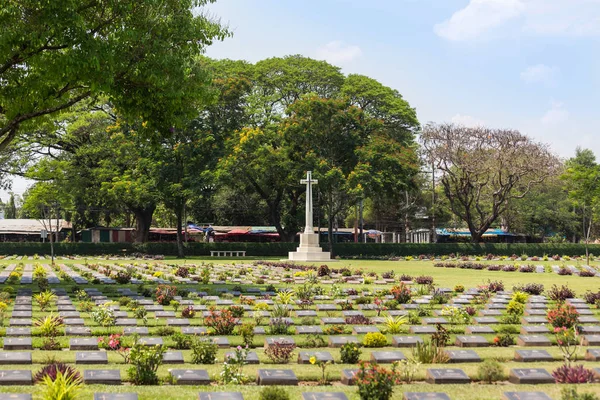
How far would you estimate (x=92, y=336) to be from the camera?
13.3 metres

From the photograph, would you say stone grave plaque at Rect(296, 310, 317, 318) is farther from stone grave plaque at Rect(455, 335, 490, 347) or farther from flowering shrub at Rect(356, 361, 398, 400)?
flowering shrub at Rect(356, 361, 398, 400)

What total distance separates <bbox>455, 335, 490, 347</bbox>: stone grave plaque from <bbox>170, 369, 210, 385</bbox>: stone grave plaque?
5360mm

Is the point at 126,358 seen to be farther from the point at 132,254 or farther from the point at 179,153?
the point at 132,254

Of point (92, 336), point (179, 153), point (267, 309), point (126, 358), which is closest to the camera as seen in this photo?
point (126, 358)

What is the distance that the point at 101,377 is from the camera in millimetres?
9258

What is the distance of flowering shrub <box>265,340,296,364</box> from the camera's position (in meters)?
11.2

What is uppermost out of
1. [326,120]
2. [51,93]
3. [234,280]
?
[326,120]

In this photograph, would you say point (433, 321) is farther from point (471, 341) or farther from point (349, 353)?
point (349, 353)

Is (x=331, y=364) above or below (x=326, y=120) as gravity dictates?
below

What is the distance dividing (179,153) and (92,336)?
39.7 m

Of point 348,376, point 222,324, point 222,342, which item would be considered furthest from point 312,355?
point 222,324

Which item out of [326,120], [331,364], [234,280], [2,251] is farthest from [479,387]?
[2,251]

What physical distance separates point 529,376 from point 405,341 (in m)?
3.51

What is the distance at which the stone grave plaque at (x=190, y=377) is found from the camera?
934 centimetres
